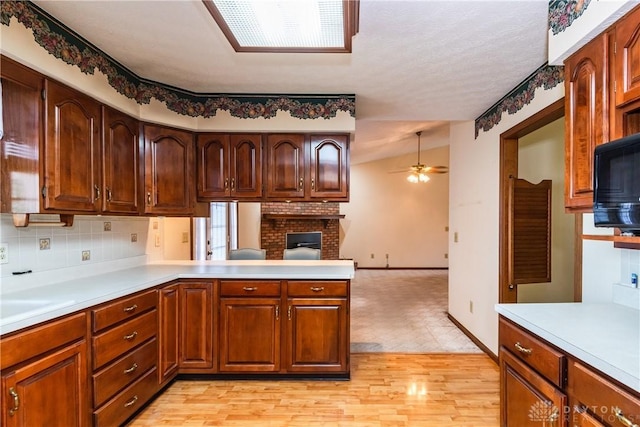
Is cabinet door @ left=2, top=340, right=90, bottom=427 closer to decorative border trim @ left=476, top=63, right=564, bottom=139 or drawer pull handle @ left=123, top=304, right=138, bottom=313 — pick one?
drawer pull handle @ left=123, top=304, right=138, bottom=313

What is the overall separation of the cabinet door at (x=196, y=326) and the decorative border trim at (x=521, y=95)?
9.34 feet

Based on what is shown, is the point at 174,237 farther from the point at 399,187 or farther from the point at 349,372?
the point at 399,187

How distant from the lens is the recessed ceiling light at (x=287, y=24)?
1577mm

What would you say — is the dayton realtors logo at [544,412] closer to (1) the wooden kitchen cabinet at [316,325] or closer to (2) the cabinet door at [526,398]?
(2) the cabinet door at [526,398]

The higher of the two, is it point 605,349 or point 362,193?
point 362,193

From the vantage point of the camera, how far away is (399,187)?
330 inches

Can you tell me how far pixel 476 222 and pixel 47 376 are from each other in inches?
138

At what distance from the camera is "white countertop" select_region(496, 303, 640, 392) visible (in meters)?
1.03

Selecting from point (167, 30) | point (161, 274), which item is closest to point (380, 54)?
point (167, 30)

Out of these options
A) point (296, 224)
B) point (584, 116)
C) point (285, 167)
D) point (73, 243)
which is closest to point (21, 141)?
point (73, 243)

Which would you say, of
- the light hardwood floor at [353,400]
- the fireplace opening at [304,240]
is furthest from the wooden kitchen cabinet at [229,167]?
the fireplace opening at [304,240]

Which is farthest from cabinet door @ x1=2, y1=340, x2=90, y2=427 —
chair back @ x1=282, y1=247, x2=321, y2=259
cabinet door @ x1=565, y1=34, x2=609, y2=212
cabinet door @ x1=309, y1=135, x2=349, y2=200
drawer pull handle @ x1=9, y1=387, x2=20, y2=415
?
cabinet door @ x1=565, y1=34, x2=609, y2=212

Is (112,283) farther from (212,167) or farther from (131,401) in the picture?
(212,167)

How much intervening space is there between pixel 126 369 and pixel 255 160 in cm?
184
